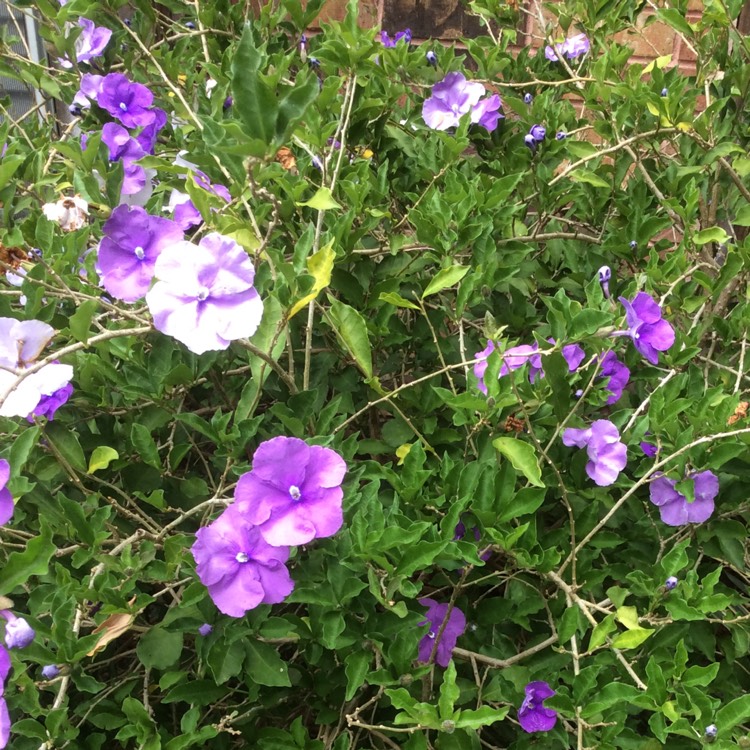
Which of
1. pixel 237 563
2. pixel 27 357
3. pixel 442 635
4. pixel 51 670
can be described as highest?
pixel 27 357

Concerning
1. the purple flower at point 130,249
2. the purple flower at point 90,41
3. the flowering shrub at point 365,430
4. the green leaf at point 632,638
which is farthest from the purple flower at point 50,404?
the purple flower at point 90,41

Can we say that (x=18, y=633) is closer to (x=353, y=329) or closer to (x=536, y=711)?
(x=353, y=329)

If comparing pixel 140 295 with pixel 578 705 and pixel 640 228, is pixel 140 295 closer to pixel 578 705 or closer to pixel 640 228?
pixel 578 705

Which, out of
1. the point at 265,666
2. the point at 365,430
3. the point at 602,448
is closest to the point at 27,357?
the point at 265,666

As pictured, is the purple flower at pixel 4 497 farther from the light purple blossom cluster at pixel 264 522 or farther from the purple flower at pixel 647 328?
the purple flower at pixel 647 328

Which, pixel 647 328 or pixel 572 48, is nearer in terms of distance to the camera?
pixel 647 328

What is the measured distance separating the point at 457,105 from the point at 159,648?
3.70ft

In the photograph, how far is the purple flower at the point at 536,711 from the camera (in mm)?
953

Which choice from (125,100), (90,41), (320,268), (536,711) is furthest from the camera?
(90,41)

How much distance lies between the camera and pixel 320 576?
0.88 metres

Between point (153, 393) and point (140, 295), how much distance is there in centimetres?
14

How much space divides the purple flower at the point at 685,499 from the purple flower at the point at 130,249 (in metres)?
0.76

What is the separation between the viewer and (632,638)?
87 cm

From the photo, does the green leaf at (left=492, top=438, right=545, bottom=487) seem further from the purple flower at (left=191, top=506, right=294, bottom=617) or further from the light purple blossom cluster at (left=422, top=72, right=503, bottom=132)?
the light purple blossom cluster at (left=422, top=72, right=503, bottom=132)
